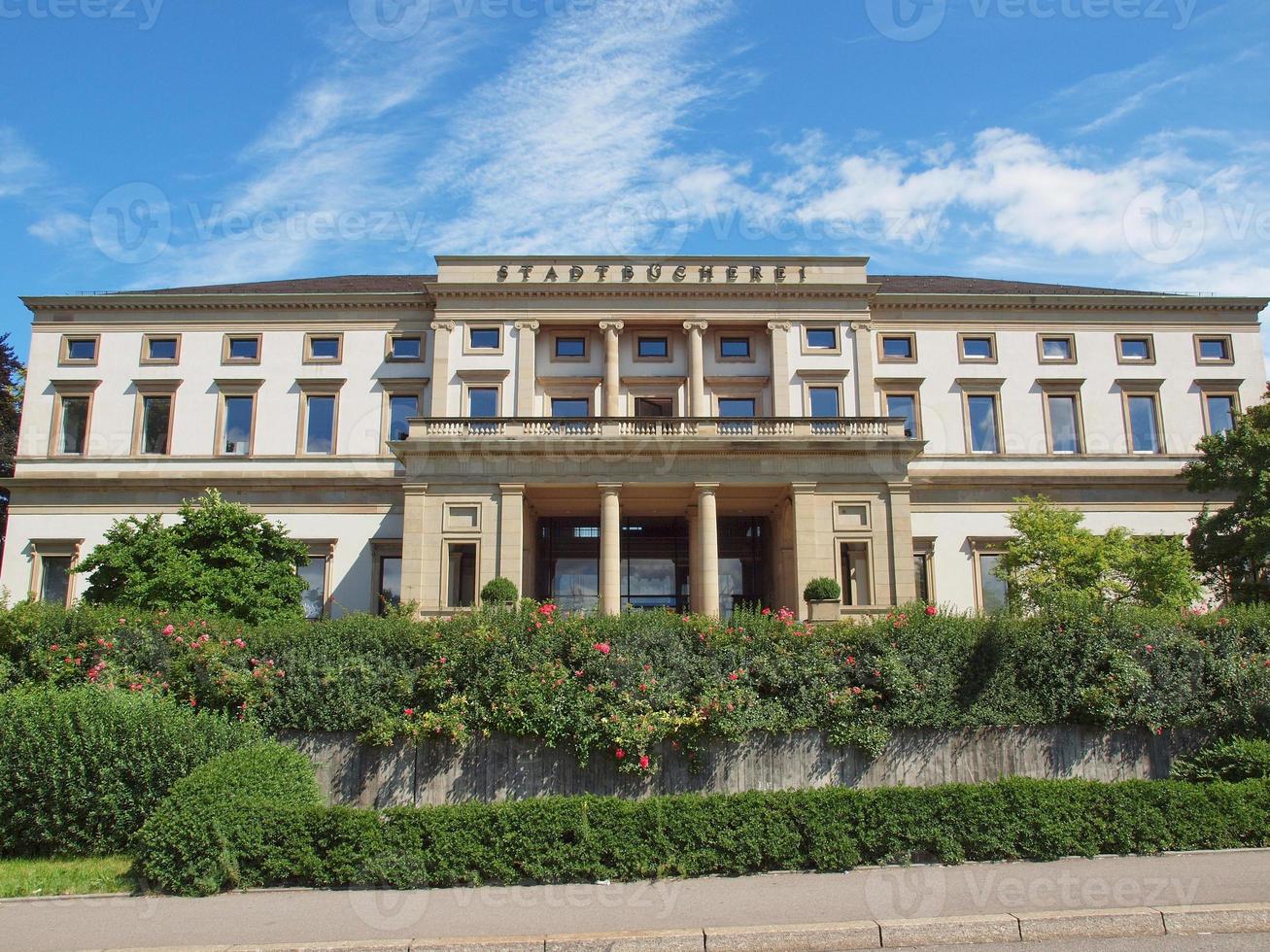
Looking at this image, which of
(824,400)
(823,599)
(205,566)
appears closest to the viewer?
(823,599)

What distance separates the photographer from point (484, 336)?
4069 cm

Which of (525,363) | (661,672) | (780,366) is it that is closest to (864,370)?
(780,366)

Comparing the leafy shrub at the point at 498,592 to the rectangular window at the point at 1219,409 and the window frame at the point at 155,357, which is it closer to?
the window frame at the point at 155,357

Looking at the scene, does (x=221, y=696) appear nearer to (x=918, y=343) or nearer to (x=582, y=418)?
(x=582, y=418)

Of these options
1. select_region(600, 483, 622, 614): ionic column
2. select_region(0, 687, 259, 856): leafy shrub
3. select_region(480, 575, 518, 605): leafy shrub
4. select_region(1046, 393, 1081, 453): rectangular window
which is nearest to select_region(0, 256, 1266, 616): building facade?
select_region(1046, 393, 1081, 453): rectangular window

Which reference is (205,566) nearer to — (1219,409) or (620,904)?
(620,904)

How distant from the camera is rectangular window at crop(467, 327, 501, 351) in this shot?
4059cm

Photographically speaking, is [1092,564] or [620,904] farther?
[1092,564]

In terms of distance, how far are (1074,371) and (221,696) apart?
38.7 metres

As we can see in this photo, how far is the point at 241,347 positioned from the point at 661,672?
108ft

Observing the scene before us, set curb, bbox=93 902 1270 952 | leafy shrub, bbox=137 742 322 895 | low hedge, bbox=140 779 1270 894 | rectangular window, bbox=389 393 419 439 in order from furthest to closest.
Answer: rectangular window, bbox=389 393 419 439, low hedge, bbox=140 779 1270 894, leafy shrub, bbox=137 742 322 895, curb, bbox=93 902 1270 952

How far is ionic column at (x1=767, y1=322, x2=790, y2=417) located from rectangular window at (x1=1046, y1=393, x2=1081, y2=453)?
12.3 m

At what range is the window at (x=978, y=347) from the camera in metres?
42.2

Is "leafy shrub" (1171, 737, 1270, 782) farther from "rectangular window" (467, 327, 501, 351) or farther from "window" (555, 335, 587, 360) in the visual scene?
"rectangular window" (467, 327, 501, 351)
